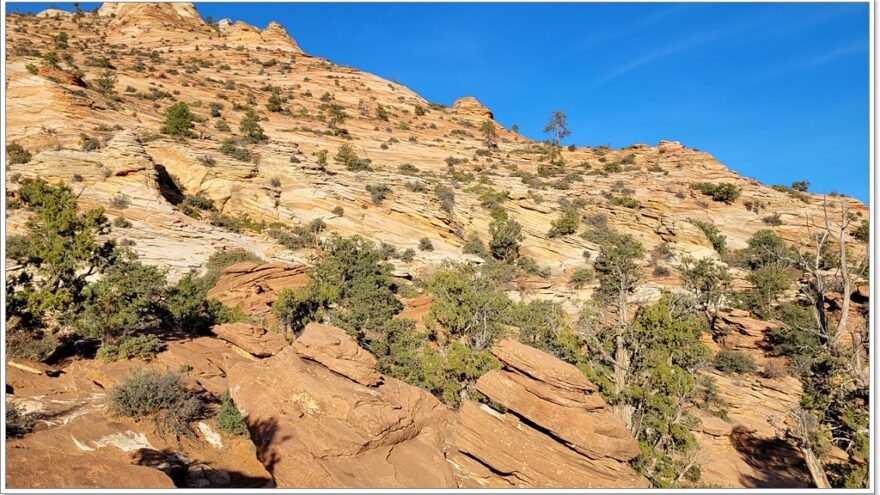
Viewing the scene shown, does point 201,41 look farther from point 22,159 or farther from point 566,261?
point 566,261

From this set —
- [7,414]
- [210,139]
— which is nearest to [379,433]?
[7,414]

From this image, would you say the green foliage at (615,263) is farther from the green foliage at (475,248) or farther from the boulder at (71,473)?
the boulder at (71,473)

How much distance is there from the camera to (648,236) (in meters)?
40.1

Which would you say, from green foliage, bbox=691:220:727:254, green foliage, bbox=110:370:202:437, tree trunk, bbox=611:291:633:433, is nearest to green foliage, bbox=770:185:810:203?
green foliage, bbox=691:220:727:254

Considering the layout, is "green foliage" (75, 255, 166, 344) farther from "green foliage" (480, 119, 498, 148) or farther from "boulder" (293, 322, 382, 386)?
"green foliage" (480, 119, 498, 148)

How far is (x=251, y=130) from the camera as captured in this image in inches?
1806

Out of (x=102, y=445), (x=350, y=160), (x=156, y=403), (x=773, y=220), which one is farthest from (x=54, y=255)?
(x=773, y=220)

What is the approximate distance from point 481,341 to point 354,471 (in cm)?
910

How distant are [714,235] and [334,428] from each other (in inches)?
1657

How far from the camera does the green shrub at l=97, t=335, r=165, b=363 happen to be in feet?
42.5

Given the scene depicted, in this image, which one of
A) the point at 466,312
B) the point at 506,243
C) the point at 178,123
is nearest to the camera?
the point at 466,312

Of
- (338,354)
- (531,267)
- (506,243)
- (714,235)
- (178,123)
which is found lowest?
(338,354)

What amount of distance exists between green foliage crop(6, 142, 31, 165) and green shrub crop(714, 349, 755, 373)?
4258cm

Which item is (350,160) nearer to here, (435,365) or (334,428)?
(435,365)
